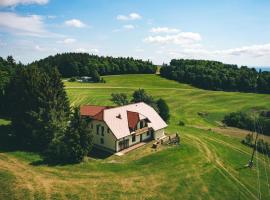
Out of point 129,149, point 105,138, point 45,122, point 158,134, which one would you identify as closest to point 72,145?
point 45,122

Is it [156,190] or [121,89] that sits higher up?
[121,89]

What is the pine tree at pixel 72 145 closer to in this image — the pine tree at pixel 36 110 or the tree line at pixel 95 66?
the pine tree at pixel 36 110

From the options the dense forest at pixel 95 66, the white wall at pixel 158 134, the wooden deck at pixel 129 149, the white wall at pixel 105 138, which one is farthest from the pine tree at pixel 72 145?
the dense forest at pixel 95 66

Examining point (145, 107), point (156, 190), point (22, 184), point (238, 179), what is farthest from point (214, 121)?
point (22, 184)

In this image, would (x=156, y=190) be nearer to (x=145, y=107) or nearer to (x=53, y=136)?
(x=53, y=136)

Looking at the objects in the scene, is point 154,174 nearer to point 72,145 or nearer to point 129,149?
point 129,149

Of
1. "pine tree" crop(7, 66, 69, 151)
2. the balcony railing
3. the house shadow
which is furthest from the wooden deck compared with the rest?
"pine tree" crop(7, 66, 69, 151)

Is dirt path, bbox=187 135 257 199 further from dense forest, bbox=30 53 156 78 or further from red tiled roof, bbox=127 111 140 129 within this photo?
dense forest, bbox=30 53 156 78
